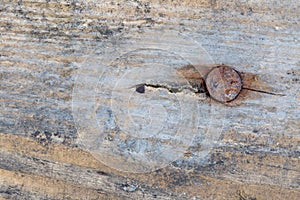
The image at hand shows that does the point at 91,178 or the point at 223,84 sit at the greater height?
the point at 223,84

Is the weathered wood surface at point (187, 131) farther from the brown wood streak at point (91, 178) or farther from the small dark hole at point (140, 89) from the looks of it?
the small dark hole at point (140, 89)

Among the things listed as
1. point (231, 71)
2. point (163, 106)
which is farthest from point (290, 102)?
point (163, 106)

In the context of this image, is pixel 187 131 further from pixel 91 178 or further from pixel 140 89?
pixel 91 178

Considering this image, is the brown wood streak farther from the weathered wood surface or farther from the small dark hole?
the small dark hole

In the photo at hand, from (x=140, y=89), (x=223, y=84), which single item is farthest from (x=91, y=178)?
→ (x=223, y=84)

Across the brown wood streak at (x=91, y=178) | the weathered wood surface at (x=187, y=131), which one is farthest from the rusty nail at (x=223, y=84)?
the brown wood streak at (x=91, y=178)

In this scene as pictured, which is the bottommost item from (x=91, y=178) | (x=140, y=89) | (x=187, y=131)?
(x=91, y=178)
